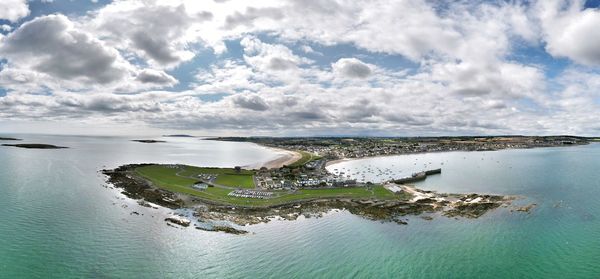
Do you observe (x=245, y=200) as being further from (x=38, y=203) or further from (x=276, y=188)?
(x=38, y=203)

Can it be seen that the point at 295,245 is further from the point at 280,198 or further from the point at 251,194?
the point at 251,194

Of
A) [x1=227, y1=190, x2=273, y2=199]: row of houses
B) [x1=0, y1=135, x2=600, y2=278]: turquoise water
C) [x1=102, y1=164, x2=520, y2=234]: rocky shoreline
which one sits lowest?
[x1=0, y1=135, x2=600, y2=278]: turquoise water

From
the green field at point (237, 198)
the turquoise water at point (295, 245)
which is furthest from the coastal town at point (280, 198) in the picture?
the turquoise water at point (295, 245)

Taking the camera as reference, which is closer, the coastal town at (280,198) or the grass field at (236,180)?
the coastal town at (280,198)

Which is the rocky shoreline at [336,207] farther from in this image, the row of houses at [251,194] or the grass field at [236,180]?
the grass field at [236,180]

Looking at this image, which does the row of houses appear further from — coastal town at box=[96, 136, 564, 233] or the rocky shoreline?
the rocky shoreline

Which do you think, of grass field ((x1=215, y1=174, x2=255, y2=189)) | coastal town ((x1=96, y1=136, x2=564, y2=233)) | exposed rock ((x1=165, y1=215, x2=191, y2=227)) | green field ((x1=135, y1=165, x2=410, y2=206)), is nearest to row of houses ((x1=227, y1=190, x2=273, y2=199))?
coastal town ((x1=96, y1=136, x2=564, y2=233))

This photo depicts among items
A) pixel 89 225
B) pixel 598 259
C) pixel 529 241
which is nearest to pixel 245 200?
pixel 89 225

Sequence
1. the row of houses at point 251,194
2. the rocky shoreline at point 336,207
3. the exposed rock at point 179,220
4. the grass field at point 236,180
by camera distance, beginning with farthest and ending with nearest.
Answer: the grass field at point 236,180 → the row of houses at point 251,194 → the rocky shoreline at point 336,207 → the exposed rock at point 179,220
